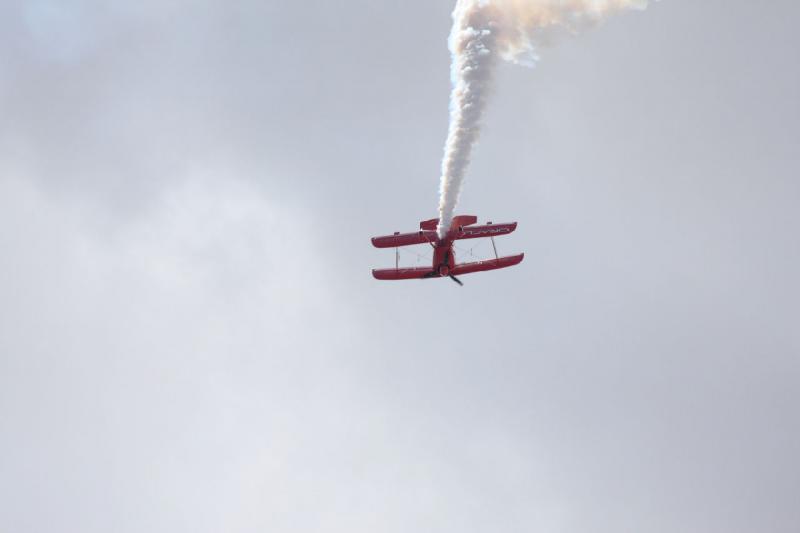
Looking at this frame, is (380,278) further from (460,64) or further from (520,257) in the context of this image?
(460,64)

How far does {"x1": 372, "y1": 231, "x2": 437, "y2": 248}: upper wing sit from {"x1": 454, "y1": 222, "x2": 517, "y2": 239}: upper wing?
170cm

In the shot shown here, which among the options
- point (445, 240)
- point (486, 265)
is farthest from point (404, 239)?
point (486, 265)

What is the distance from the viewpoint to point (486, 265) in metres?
69.5

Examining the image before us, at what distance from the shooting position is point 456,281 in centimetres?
6700

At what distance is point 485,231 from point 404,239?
5286 mm

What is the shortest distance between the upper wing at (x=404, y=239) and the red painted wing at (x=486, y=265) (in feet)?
8.67

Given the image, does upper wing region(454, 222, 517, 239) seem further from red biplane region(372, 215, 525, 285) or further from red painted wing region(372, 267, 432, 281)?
red painted wing region(372, 267, 432, 281)

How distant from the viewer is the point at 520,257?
70875 mm

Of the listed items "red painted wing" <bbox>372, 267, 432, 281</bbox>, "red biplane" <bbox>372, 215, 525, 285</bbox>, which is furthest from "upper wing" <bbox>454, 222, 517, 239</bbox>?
"red painted wing" <bbox>372, 267, 432, 281</bbox>

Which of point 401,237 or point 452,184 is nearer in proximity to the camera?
point 452,184

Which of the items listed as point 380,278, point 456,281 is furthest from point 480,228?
point 380,278

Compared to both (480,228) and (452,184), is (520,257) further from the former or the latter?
(452,184)

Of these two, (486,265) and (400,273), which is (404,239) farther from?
(486,265)

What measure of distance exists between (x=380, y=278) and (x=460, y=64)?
20.8 m
